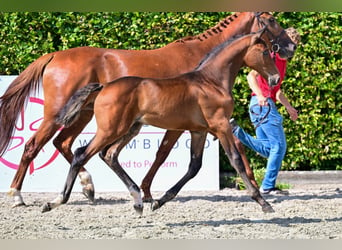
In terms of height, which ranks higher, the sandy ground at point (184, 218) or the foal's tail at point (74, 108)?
the foal's tail at point (74, 108)

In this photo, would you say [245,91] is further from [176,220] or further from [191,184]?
[176,220]

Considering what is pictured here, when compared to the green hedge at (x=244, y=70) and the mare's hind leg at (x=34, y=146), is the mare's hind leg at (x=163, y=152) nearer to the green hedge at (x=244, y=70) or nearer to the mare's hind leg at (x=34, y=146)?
the mare's hind leg at (x=34, y=146)

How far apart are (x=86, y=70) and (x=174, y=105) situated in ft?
4.45

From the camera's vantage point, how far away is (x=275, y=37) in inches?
224

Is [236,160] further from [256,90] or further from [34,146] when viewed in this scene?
[34,146]

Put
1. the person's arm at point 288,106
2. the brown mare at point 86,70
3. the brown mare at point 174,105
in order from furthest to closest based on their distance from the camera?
the person's arm at point 288,106 → the brown mare at point 86,70 → the brown mare at point 174,105

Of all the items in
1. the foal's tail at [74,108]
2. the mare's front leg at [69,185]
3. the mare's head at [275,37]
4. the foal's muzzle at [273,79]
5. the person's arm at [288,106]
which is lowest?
the mare's front leg at [69,185]

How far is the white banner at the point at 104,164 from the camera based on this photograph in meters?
6.97

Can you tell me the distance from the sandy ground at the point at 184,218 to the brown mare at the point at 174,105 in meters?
0.24

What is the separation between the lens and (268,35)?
561cm

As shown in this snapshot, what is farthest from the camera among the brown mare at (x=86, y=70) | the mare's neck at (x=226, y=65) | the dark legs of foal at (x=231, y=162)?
the brown mare at (x=86, y=70)

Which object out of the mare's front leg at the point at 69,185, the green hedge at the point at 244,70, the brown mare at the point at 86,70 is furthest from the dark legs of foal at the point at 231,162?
the green hedge at the point at 244,70

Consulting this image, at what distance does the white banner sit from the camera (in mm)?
6969

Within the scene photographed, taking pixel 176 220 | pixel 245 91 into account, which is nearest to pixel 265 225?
pixel 176 220
